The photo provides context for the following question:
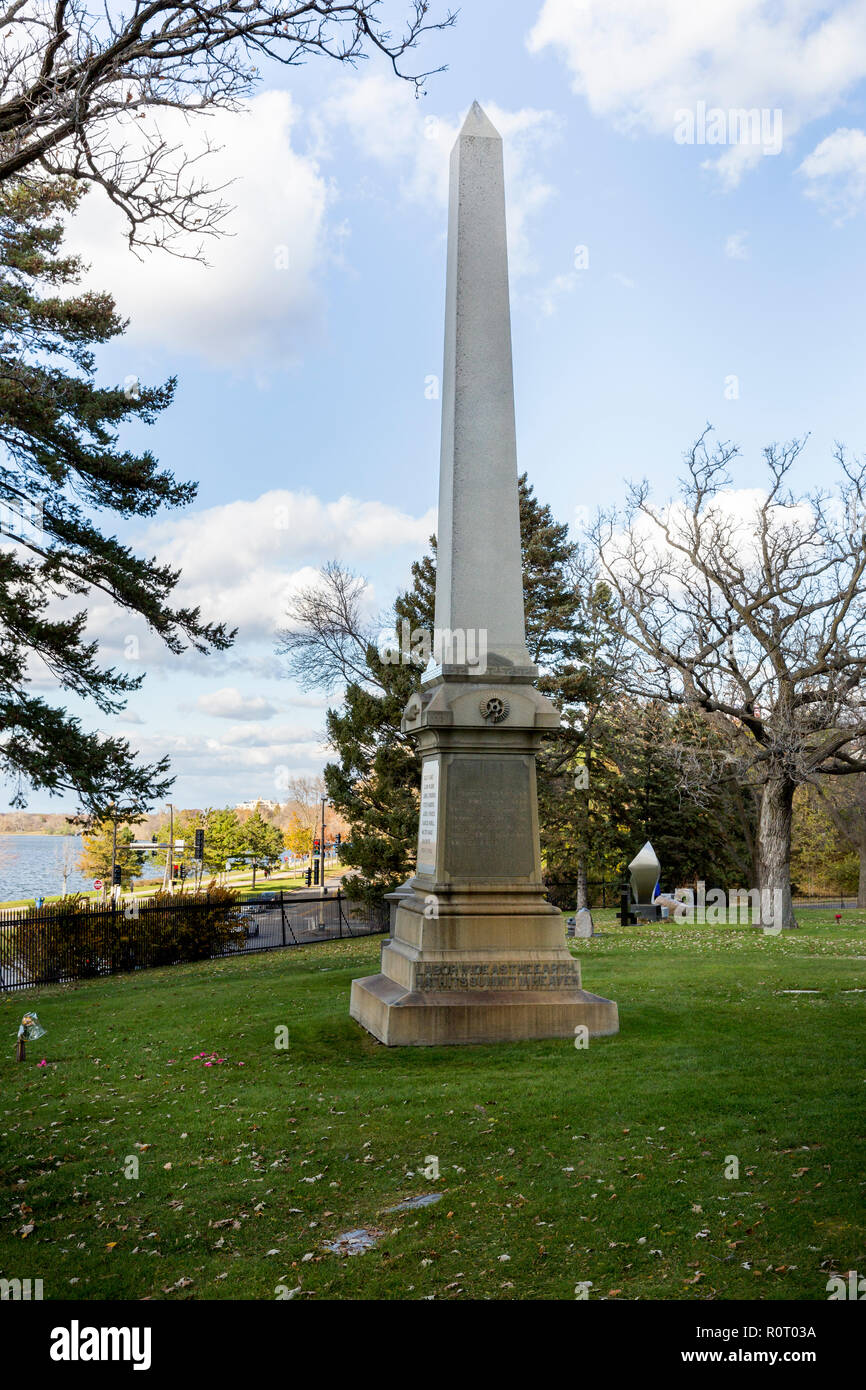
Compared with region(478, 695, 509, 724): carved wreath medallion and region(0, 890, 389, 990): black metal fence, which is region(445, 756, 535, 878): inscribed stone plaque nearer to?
region(478, 695, 509, 724): carved wreath medallion

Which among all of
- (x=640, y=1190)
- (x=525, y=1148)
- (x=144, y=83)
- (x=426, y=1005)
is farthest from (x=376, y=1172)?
(x=144, y=83)

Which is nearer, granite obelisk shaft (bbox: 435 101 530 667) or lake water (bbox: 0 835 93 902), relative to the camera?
granite obelisk shaft (bbox: 435 101 530 667)

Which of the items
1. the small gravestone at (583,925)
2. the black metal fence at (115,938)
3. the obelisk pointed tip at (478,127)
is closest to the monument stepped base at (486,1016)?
the obelisk pointed tip at (478,127)

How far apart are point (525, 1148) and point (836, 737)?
68.8 feet

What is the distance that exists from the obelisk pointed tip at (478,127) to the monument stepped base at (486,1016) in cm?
994

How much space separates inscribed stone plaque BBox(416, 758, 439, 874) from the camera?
34.7ft

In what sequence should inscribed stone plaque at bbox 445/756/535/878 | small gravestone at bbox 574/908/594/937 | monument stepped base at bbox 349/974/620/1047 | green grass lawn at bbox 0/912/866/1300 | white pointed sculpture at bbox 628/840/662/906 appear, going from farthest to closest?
white pointed sculpture at bbox 628/840/662/906
small gravestone at bbox 574/908/594/937
inscribed stone plaque at bbox 445/756/535/878
monument stepped base at bbox 349/974/620/1047
green grass lawn at bbox 0/912/866/1300

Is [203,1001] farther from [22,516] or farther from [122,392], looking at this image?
[122,392]

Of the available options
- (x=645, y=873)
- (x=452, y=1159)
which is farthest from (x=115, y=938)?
(x=452, y=1159)

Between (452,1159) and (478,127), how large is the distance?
11348mm

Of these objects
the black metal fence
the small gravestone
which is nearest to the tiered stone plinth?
the small gravestone

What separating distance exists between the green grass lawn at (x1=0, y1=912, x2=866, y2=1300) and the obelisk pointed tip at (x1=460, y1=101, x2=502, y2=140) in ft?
34.3

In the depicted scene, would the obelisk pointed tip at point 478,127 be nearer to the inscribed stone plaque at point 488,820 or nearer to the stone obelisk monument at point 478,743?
the stone obelisk monument at point 478,743

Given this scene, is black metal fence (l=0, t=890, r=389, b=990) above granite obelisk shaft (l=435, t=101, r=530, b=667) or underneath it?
underneath
